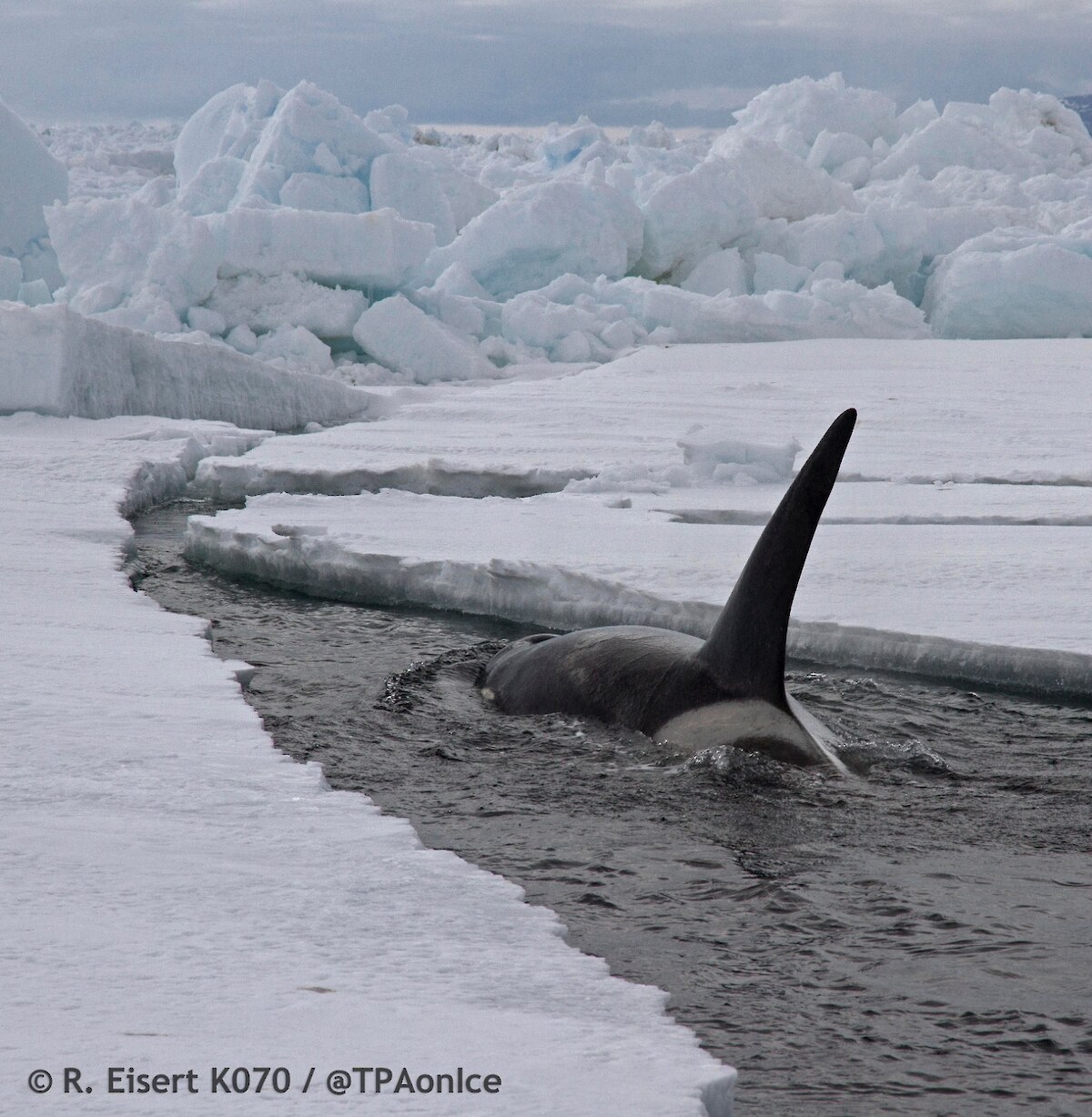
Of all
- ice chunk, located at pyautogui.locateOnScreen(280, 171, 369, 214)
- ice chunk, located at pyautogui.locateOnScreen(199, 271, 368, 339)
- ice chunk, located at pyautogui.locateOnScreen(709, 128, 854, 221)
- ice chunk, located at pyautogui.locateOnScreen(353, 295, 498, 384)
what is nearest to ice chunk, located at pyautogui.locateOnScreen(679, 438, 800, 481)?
ice chunk, located at pyautogui.locateOnScreen(353, 295, 498, 384)

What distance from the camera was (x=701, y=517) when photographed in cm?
779

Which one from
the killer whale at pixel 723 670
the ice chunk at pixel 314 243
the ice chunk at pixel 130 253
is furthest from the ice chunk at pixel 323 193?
the killer whale at pixel 723 670

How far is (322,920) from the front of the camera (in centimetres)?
253

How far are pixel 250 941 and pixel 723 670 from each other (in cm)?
215

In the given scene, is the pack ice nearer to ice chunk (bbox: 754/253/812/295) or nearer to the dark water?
ice chunk (bbox: 754/253/812/295)

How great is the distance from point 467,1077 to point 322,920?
2.20ft

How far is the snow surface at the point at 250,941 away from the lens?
1.94 meters

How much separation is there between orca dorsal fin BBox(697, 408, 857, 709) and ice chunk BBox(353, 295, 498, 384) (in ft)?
40.9

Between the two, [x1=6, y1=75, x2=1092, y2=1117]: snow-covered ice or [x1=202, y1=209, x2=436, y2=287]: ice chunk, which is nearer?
[x1=6, y1=75, x2=1092, y2=1117]: snow-covered ice

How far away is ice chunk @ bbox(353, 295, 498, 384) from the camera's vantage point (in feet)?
52.9

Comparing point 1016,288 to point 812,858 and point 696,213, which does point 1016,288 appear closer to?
point 696,213

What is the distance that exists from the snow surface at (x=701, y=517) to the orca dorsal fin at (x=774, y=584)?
1437mm

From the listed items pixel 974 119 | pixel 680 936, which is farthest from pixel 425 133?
pixel 680 936

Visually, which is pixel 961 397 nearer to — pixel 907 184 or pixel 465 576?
pixel 465 576
